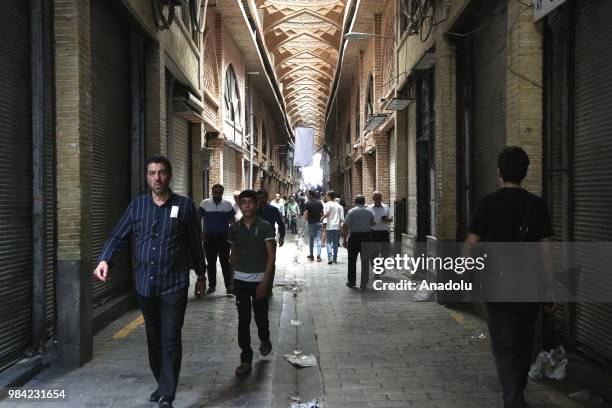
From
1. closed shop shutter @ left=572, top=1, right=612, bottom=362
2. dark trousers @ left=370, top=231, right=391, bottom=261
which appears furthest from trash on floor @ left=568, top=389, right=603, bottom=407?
dark trousers @ left=370, top=231, right=391, bottom=261

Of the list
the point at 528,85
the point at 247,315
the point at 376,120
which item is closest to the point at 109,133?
the point at 247,315

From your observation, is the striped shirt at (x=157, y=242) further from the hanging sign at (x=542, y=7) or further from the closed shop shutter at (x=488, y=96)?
the closed shop shutter at (x=488, y=96)

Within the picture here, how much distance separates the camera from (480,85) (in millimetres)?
8141

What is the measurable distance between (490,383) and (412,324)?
233 cm

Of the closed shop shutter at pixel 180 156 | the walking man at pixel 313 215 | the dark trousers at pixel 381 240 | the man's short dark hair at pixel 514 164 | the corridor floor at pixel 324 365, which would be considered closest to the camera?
the man's short dark hair at pixel 514 164

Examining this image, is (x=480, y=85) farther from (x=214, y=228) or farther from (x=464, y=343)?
(x=214, y=228)

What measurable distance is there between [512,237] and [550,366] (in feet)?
6.02

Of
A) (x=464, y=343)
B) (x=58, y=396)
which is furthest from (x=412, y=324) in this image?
(x=58, y=396)

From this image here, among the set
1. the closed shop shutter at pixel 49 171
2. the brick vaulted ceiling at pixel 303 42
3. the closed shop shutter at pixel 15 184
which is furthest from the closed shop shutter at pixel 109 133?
the brick vaulted ceiling at pixel 303 42

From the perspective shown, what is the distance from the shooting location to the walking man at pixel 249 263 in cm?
507

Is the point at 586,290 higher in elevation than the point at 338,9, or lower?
lower

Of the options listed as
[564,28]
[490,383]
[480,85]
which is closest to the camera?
[490,383]

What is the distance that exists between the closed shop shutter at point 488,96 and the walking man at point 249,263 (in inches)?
145

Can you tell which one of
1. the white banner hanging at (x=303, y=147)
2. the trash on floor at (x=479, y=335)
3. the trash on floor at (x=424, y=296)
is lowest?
the trash on floor at (x=479, y=335)
